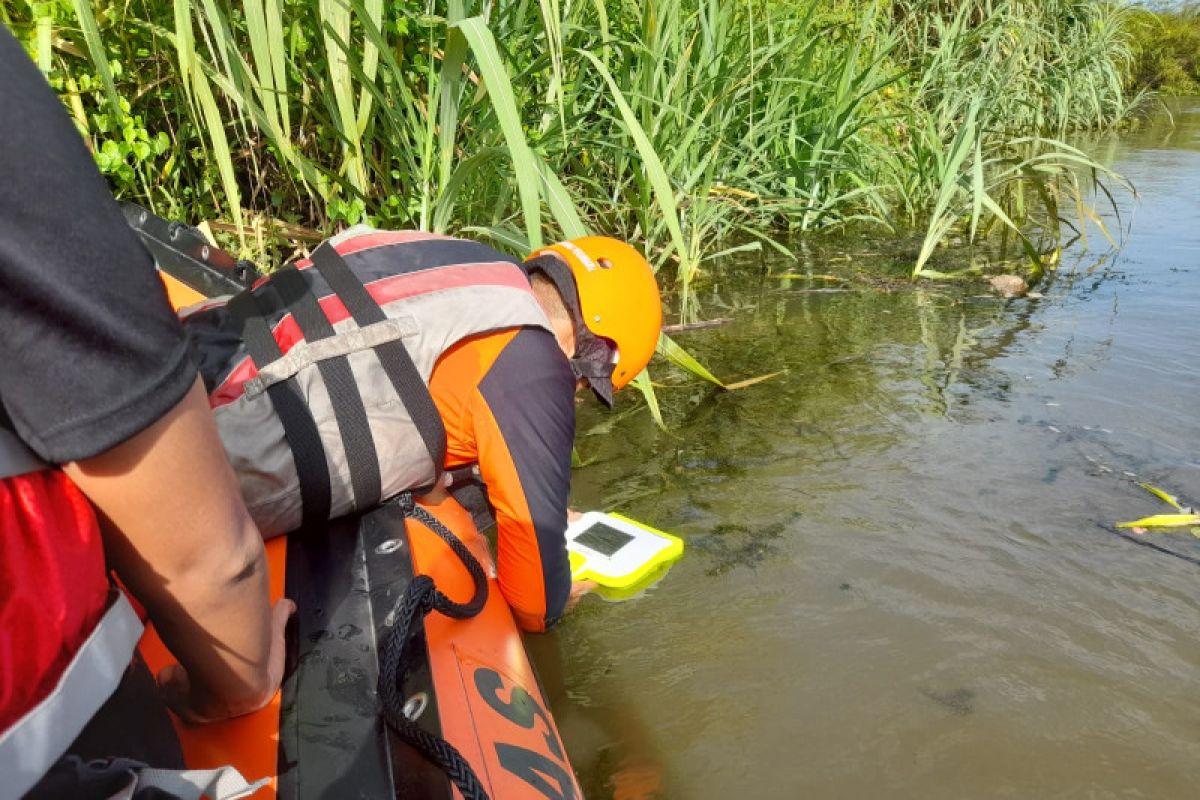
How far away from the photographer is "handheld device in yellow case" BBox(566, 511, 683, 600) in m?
2.33

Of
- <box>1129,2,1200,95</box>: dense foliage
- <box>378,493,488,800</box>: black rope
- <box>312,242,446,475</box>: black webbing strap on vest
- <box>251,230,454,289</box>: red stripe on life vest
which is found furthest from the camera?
<box>1129,2,1200,95</box>: dense foliage

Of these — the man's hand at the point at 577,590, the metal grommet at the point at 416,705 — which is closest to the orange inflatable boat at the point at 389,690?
the metal grommet at the point at 416,705

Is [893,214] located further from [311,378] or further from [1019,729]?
[311,378]

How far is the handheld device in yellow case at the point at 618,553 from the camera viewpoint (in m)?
2.33

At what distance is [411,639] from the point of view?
59.0 inches

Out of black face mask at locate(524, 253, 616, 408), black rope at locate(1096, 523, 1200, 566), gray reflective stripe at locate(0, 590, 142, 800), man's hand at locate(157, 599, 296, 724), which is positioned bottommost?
black rope at locate(1096, 523, 1200, 566)

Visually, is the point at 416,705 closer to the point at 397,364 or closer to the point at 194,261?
the point at 397,364

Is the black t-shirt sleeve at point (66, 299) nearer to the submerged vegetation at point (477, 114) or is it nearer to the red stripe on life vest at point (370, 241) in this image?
the red stripe on life vest at point (370, 241)

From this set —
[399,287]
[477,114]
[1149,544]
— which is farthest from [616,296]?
[1149,544]

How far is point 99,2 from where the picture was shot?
104 inches

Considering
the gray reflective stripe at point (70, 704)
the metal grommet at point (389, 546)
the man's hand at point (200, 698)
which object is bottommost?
the metal grommet at point (389, 546)

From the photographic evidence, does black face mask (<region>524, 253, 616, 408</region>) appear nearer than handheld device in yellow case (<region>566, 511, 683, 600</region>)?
Yes

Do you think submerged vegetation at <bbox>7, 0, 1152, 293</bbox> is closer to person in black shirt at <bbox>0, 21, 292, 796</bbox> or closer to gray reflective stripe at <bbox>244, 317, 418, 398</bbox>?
gray reflective stripe at <bbox>244, 317, 418, 398</bbox>

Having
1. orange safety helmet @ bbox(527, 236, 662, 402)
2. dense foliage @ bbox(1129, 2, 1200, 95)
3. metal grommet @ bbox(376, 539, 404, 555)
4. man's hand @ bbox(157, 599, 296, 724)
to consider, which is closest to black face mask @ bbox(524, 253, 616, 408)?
orange safety helmet @ bbox(527, 236, 662, 402)
